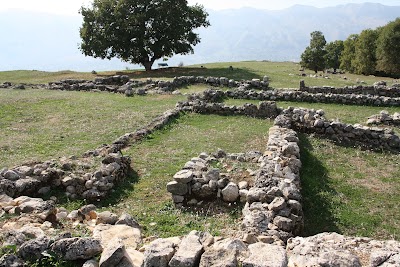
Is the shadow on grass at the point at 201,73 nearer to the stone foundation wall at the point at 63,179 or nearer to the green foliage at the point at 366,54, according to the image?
the stone foundation wall at the point at 63,179

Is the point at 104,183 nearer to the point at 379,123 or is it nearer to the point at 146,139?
the point at 146,139

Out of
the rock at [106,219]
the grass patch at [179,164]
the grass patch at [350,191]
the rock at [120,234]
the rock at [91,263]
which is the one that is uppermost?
the rock at [91,263]

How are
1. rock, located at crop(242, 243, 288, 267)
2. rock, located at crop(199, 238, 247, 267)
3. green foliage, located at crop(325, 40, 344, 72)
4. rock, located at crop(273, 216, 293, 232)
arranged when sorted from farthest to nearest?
green foliage, located at crop(325, 40, 344, 72) → rock, located at crop(273, 216, 293, 232) → rock, located at crop(199, 238, 247, 267) → rock, located at crop(242, 243, 288, 267)

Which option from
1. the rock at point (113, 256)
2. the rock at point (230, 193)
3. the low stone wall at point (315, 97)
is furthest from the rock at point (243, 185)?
the low stone wall at point (315, 97)

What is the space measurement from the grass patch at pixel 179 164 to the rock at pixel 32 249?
10.2 ft

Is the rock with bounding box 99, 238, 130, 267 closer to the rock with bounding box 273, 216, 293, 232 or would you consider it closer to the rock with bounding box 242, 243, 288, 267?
the rock with bounding box 242, 243, 288, 267

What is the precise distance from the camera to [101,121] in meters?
21.8

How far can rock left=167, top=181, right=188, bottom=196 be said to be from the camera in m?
11.2

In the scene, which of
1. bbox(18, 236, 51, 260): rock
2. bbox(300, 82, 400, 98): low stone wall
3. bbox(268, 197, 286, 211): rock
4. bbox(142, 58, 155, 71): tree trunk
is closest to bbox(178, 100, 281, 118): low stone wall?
bbox(300, 82, 400, 98): low stone wall

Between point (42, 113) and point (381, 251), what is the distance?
22147 millimetres

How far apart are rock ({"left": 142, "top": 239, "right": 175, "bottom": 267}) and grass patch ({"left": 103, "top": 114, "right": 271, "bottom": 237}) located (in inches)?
114

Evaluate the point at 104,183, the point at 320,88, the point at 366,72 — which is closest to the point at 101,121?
the point at 104,183

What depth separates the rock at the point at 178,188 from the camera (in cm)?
1123

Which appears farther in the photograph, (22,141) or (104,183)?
(22,141)
